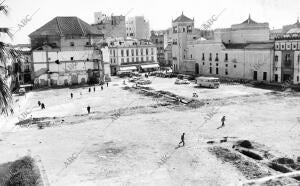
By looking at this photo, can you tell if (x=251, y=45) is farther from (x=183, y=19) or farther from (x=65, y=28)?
(x=65, y=28)

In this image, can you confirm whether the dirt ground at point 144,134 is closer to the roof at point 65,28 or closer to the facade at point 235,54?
the facade at point 235,54

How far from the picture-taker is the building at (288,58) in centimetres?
5322

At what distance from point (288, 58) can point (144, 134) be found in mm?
34156

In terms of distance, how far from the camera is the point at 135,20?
124 metres

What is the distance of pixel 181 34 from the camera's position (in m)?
81.5

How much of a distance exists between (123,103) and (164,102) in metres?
5.41

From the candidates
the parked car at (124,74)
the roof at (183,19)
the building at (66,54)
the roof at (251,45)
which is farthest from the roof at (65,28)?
the roof at (251,45)

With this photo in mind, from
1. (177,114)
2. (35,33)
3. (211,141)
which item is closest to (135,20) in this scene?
(35,33)

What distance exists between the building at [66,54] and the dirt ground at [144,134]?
14.1m

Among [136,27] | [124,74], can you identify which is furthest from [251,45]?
[136,27]

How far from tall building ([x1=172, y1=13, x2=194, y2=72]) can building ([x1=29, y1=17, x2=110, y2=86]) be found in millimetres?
19813

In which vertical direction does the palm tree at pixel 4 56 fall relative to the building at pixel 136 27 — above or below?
below


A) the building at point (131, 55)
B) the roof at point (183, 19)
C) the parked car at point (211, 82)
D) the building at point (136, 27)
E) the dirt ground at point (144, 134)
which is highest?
the building at point (136, 27)

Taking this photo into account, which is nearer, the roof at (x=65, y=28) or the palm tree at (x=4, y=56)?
the palm tree at (x=4, y=56)
